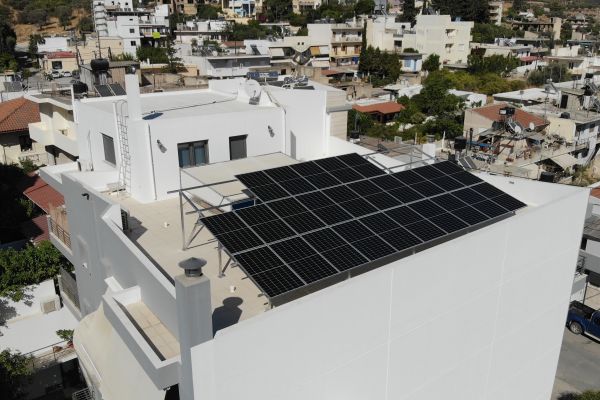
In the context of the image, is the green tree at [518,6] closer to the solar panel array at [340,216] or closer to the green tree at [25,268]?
the green tree at [25,268]

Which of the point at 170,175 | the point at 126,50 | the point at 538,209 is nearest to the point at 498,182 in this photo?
the point at 538,209

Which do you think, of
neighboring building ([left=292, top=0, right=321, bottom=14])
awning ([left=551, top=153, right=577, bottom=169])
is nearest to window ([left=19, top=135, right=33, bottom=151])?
awning ([left=551, top=153, right=577, bottom=169])

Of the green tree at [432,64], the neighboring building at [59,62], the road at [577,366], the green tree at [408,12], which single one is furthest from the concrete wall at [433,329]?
the green tree at [408,12]

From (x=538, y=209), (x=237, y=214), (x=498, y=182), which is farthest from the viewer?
(x=498, y=182)

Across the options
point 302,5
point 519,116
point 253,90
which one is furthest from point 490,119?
point 302,5

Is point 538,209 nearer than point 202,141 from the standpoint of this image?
Yes

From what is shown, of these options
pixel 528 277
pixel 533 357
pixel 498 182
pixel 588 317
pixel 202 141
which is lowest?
pixel 588 317

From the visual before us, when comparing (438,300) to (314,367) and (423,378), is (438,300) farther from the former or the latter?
(314,367)

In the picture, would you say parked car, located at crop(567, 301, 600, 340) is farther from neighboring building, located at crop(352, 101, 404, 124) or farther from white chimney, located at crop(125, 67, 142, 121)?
neighboring building, located at crop(352, 101, 404, 124)

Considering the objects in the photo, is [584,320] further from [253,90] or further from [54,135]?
[54,135]
